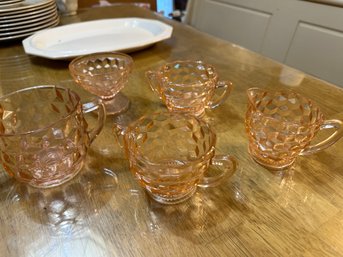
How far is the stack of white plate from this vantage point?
87cm

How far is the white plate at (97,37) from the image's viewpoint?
0.77m

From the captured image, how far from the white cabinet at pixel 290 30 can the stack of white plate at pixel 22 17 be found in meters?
0.98

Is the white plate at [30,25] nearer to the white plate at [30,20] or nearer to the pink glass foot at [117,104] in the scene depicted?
the white plate at [30,20]

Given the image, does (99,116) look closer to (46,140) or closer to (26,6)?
(46,140)

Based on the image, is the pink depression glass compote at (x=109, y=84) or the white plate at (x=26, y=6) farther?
the white plate at (x=26, y=6)

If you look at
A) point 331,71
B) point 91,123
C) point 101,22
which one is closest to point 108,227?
point 91,123

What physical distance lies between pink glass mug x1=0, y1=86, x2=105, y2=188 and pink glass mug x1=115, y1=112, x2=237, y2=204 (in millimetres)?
64

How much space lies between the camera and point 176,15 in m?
2.22

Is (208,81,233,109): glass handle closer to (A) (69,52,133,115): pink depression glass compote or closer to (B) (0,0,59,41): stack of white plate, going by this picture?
(A) (69,52,133,115): pink depression glass compote

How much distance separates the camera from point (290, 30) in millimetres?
1290

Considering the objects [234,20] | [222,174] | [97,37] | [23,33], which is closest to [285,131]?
[222,174]

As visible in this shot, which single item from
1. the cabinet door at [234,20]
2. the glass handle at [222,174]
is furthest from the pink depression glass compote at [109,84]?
the cabinet door at [234,20]

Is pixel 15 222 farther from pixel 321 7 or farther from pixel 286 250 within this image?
pixel 321 7

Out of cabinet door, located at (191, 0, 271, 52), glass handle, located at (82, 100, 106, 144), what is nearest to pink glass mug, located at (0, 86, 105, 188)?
glass handle, located at (82, 100, 106, 144)
